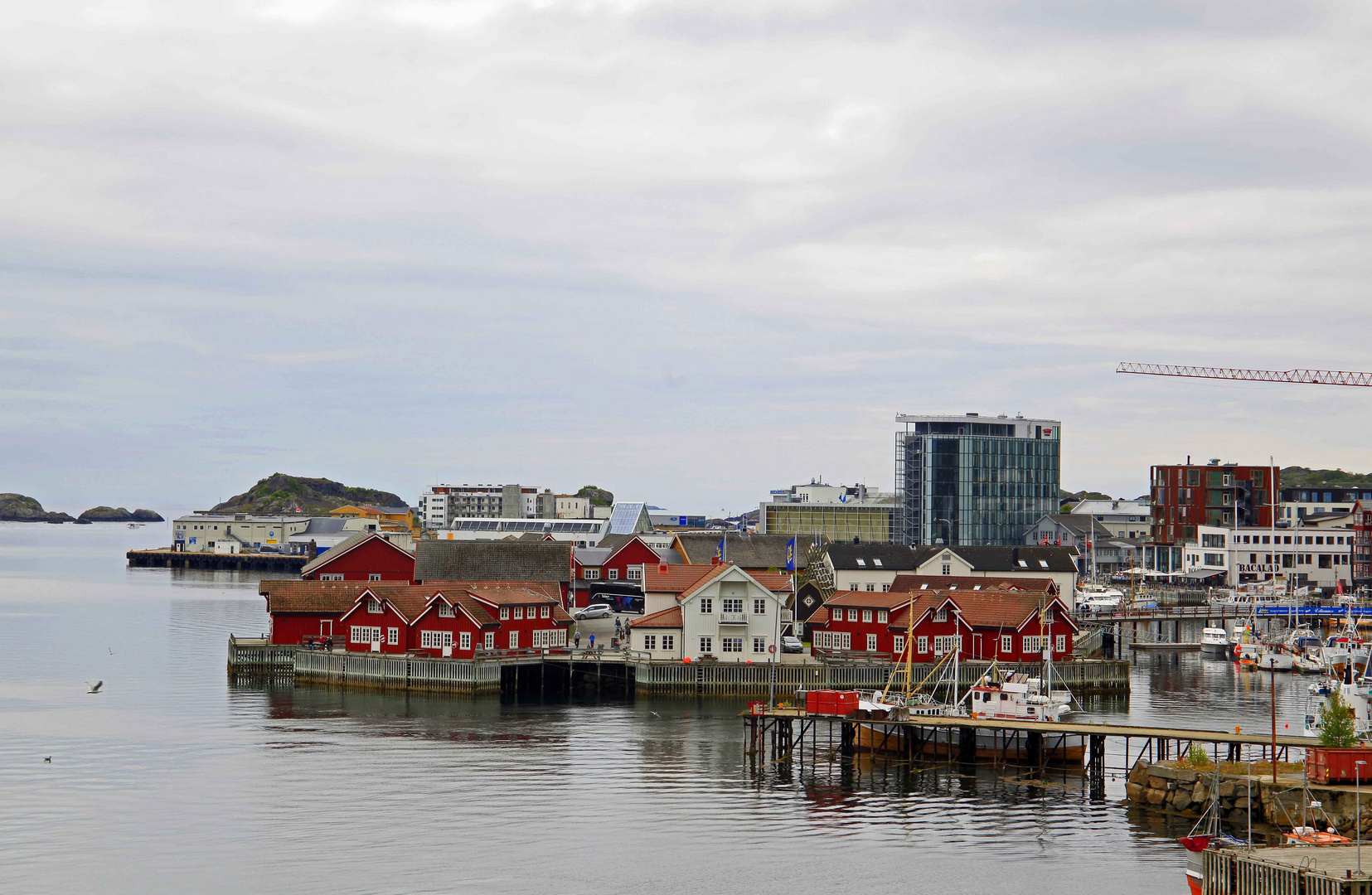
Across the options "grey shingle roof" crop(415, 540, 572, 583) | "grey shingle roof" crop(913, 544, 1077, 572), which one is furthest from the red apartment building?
"grey shingle roof" crop(913, 544, 1077, 572)

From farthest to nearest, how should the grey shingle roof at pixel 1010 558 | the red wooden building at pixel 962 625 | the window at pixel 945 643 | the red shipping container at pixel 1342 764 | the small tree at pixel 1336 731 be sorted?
the grey shingle roof at pixel 1010 558 → the window at pixel 945 643 → the red wooden building at pixel 962 625 → the small tree at pixel 1336 731 → the red shipping container at pixel 1342 764

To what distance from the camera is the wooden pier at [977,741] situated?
59.6 meters

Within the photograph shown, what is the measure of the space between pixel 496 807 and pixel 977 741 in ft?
76.0

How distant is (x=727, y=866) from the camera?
44875 millimetres

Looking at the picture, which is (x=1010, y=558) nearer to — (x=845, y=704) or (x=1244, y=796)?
(x=845, y=704)

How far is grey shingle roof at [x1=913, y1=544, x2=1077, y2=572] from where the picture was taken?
112m

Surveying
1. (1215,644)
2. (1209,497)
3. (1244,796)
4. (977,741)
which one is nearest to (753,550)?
(1215,644)

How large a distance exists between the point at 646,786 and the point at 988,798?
1348cm

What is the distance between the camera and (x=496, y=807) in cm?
5256

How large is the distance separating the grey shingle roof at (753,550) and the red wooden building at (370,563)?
24985mm

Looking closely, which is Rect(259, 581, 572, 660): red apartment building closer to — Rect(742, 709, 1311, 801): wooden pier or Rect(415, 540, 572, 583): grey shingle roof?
Rect(415, 540, 572, 583): grey shingle roof

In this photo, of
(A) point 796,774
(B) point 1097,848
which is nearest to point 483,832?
(A) point 796,774

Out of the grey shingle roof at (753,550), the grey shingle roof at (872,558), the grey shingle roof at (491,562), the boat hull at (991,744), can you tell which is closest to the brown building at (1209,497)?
the grey shingle roof at (753,550)

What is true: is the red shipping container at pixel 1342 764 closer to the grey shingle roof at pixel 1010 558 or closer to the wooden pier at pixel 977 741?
the wooden pier at pixel 977 741
